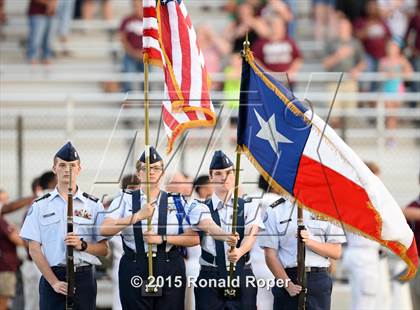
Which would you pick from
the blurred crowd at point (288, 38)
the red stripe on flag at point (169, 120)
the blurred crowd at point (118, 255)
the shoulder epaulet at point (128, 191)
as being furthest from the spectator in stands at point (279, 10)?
the shoulder epaulet at point (128, 191)

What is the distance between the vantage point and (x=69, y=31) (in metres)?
21.0

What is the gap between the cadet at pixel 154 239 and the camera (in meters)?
11.8

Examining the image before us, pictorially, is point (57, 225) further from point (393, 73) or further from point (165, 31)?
point (393, 73)

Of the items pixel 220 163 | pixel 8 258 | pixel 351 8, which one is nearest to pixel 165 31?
pixel 220 163

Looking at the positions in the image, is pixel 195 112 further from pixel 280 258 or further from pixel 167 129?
pixel 280 258

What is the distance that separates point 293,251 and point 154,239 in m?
1.11

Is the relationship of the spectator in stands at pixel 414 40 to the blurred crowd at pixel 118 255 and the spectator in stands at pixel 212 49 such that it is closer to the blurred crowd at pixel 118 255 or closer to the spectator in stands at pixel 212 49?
the spectator in stands at pixel 212 49

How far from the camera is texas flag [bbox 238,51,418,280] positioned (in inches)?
444

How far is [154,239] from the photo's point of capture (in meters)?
11.8

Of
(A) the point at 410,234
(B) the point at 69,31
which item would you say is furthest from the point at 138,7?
(A) the point at 410,234

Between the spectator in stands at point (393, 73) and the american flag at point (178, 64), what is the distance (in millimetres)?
6891

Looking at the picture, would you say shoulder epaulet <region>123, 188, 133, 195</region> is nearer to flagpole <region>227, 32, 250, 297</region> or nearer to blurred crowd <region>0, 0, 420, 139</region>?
flagpole <region>227, 32, 250, 297</region>

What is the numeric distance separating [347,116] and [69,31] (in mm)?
4613

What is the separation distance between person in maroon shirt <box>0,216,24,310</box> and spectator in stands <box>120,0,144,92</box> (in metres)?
4.46
